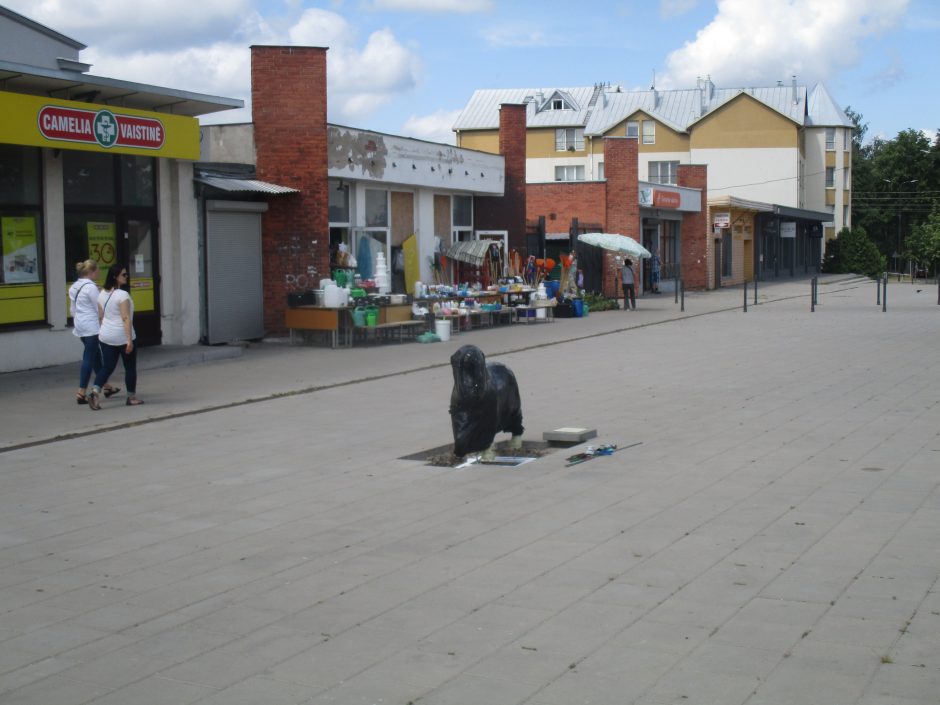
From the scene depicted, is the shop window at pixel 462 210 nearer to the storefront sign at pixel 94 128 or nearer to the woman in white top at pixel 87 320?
the storefront sign at pixel 94 128

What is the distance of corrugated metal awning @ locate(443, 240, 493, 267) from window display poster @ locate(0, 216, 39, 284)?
485 inches

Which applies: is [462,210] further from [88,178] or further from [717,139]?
[717,139]

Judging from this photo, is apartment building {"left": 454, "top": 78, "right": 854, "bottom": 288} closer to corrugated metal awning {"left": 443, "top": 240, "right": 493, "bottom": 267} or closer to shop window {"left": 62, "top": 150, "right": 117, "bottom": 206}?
corrugated metal awning {"left": 443, "top": 240, "right": 493, "bottom": 267}

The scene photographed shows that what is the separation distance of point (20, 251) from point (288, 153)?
6341 millimetres

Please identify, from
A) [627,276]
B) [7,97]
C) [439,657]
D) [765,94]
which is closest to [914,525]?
[439,657]

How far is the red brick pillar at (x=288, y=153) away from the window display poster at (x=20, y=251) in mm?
5622

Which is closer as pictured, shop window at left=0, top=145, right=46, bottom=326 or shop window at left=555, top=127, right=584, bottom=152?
shop window at left=0, top=145, right=46, bottom=326

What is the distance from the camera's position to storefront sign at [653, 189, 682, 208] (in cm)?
4047

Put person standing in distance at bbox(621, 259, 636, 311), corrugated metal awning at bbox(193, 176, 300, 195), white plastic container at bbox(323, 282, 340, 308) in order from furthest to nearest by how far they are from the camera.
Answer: person standing in distance at bbox(621, 259, 636, 311), white plastic container at bbox(323, 282, 340, 308), corrugated metal awning at bbox(193, 176, 300, 195)

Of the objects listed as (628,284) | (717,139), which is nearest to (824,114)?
(717,139)

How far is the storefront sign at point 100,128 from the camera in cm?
1642

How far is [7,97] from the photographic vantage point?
1566 cm

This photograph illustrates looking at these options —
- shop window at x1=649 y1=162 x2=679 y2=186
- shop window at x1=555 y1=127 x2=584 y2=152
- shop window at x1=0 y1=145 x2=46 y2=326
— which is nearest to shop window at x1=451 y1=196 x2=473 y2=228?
shop window at x1=0 y1=145 x2=46 y2=326

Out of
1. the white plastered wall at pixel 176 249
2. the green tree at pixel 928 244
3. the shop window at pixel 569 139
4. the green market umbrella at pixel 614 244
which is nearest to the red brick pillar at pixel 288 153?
the white plastered wall at pixel 176 249
